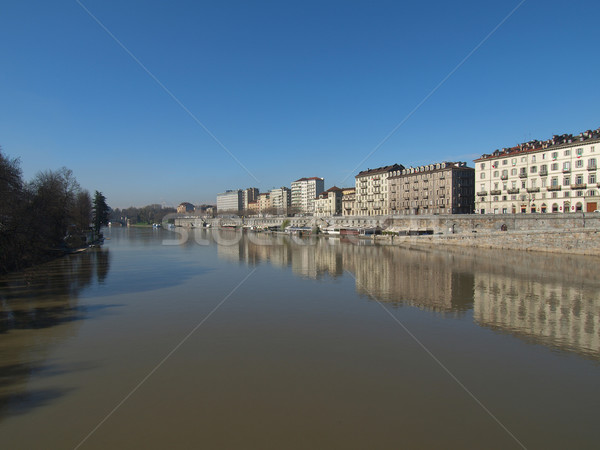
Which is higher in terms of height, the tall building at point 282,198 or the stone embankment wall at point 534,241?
the tall building at point 282,198

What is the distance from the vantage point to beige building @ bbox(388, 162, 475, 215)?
59.0 metres

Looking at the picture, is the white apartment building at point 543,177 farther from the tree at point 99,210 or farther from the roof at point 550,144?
the tree at point 99,210

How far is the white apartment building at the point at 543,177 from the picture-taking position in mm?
39031

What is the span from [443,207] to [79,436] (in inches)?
2437

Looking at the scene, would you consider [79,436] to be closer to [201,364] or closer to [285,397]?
[201,364]

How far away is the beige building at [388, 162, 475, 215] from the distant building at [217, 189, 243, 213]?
122544 millimetres

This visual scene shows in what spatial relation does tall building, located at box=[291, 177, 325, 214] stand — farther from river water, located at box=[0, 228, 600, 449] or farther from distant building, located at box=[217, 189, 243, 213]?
river water, located at box=[0, 228, 600, 449]

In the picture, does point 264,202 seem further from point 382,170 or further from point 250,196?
point 382,170

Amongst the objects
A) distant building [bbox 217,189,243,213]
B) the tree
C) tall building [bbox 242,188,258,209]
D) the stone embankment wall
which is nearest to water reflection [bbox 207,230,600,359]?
the stone embankment wall

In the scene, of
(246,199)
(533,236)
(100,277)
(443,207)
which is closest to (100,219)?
(100,277)

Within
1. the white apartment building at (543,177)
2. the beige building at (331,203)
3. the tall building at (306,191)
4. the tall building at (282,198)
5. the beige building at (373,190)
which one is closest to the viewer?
the white apartment building at (543,177)

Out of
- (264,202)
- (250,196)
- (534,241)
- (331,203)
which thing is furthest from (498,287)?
(250,196)

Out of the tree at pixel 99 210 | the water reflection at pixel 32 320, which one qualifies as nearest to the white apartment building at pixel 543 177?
the water reflection at pixel 32 320

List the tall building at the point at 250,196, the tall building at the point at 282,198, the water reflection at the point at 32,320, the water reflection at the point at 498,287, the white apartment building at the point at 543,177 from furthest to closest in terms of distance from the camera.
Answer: the tall building at the point at 250,196
the tall building at the point at 282,198
the white apartment building at the point at 543,177
the water reflection at the point at 498,287
the water reflection at the point at 32,320
